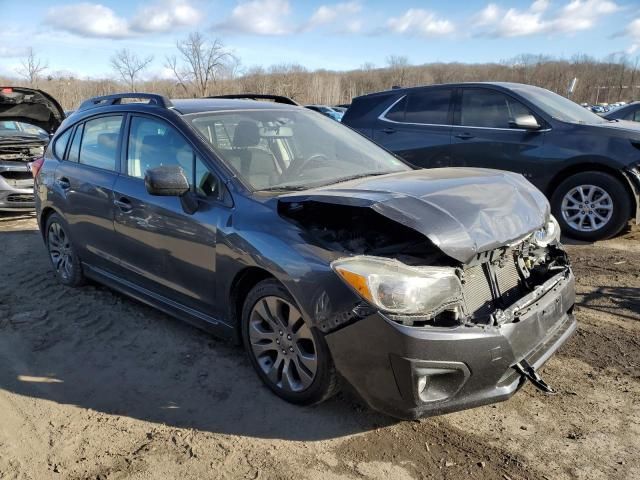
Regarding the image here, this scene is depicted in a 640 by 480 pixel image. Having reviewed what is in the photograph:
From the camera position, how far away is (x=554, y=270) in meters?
3.19

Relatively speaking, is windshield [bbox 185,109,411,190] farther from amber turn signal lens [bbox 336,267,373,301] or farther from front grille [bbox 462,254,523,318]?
front grille [bbox 462,254,523,318]

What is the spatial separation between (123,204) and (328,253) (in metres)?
1.96

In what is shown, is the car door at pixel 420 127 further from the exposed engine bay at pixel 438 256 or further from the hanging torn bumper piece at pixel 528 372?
the hanging torn bumper piece at pixel 528 372

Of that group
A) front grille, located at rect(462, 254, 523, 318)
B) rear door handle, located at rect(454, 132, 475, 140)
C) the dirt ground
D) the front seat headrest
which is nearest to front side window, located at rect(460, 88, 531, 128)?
rear door handle, located at rect(454, 132, 475, 140)

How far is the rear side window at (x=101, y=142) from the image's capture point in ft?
13.8

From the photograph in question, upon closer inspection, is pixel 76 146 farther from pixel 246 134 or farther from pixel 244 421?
pixel 244 421

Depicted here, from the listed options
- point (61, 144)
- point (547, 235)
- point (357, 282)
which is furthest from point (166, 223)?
point (547, 235)

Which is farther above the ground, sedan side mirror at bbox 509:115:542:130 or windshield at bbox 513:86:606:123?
windshield at bbox 513:86:606:123

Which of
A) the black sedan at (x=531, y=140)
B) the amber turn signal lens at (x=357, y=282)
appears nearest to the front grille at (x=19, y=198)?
the black sedan at (x=531, y=140)

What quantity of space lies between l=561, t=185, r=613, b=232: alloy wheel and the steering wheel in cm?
379

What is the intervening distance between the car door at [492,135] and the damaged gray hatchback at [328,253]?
3.03 m

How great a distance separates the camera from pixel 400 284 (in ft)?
8.00

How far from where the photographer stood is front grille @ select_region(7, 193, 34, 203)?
7.96 m

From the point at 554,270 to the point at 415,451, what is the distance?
138cm
